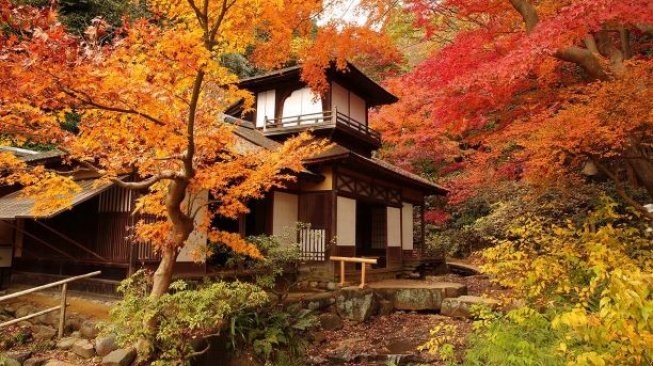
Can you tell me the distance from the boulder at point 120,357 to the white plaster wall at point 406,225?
40.2 ft

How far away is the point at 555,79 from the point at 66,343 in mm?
11176

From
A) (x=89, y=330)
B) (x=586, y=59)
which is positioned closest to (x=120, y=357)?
(x=89, y=330)

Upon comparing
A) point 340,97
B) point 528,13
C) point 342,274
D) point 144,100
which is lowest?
point 342,274

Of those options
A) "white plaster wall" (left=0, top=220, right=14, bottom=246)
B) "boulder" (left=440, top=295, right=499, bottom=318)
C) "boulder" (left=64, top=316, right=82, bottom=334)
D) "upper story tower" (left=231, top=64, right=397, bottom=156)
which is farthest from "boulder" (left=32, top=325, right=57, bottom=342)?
"upper story tower" (left=231, top=64, right=397, bottom=156)

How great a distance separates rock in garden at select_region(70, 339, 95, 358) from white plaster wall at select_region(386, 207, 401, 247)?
10770 mm

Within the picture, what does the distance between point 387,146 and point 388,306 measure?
1404 centimetres

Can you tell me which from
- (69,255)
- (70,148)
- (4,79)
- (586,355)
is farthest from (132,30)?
(69,255)

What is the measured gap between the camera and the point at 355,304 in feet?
35.8

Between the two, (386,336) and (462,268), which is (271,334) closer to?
(386,336)

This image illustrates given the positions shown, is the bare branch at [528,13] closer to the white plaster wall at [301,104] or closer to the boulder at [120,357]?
the white plaster wall at [301,104]

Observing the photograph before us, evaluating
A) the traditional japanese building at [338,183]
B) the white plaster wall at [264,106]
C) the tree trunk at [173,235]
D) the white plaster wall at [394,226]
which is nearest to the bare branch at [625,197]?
the traditional japanese building at [338,183]

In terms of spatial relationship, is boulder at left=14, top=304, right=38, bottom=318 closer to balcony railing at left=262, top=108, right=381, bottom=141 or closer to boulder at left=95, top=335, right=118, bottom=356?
boulder at left=95, top=335, right=118, bottom=356

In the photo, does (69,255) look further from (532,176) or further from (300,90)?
(532,176)

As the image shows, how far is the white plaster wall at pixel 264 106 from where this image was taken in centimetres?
1584
